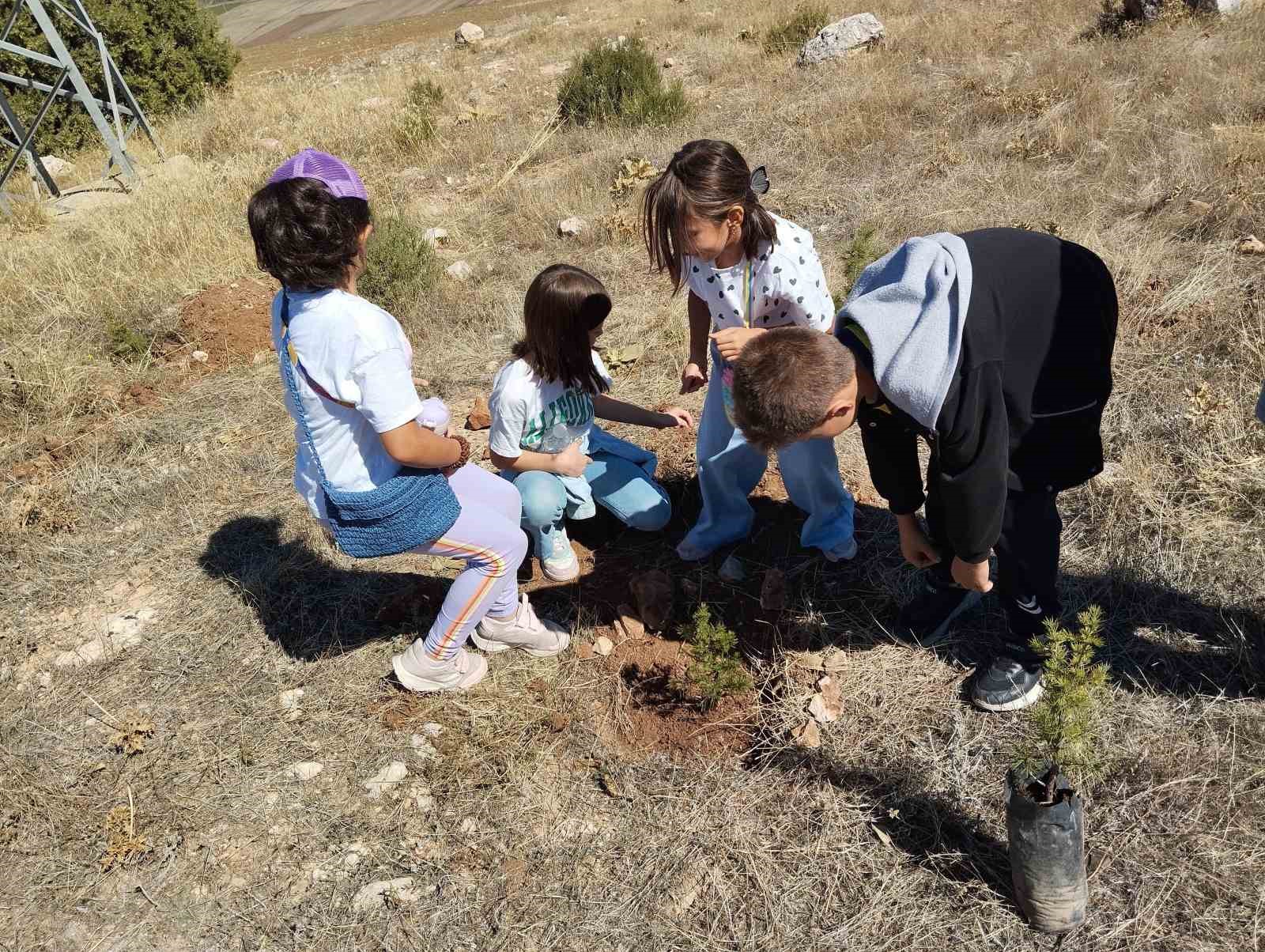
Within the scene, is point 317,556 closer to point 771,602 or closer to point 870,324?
point 771,602

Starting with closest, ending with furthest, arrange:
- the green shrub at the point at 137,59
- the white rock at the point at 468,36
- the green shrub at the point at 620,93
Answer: the green shrub at the point at 620,93 → the green shrub at the point at 137,59 → the white rock at the point at 468,36

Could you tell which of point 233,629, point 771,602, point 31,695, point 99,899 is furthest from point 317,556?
point 771,602

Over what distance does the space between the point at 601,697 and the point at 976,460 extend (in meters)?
1.51

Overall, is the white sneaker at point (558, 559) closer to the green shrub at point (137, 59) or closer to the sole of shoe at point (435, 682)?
the sole of shoe at point (435, 682)

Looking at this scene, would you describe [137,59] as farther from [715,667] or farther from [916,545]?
[916,545]

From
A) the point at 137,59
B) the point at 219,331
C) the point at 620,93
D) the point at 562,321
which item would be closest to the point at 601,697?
the point at 562,321

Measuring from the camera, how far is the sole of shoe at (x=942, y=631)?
2.69 meters

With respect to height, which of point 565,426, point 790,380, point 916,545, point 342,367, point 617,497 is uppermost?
point 342,367

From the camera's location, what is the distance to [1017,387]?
1.86m

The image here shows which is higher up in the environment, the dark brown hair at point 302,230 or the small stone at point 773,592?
the dark brown hair at point 302,230

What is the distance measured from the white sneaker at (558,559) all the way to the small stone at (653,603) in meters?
0.34

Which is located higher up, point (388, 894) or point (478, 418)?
point (478, 418)

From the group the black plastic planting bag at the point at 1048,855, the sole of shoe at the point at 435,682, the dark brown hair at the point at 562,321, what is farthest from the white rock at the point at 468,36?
the black plastic planting bag at the point at 1048,855

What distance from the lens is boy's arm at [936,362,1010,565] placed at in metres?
1.70
